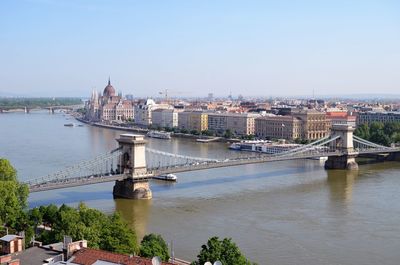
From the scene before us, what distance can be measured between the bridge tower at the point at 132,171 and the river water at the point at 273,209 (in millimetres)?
340

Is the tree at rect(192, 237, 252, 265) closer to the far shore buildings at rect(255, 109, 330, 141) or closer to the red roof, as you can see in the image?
the red roof

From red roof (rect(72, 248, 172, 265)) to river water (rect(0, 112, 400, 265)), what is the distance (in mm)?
3866

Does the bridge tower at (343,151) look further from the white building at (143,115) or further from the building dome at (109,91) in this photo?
the building dome at (109,91)

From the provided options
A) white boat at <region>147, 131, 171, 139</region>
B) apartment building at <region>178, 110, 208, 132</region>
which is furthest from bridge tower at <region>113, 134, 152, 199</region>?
apartment building at <region>178, 110, 208, 132</region>

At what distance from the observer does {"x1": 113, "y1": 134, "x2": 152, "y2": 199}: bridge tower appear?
17266mm

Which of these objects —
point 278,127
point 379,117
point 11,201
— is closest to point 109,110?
point 278,127

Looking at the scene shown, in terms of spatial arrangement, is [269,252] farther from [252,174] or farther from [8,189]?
[252,174]

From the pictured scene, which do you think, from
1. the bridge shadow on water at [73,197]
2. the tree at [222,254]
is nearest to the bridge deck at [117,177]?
the bridge shadow on water at [73,197]

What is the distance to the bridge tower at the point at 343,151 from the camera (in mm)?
25375

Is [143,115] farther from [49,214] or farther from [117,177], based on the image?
[49,214]

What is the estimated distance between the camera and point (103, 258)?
24.1 feet

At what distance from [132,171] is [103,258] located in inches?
404

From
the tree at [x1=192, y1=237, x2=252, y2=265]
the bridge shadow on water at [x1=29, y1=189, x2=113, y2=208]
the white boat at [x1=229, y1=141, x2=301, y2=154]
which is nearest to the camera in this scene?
the tree at [x1=192, y1=237, x2=252, y2=265]

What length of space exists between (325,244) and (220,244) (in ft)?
14.7
